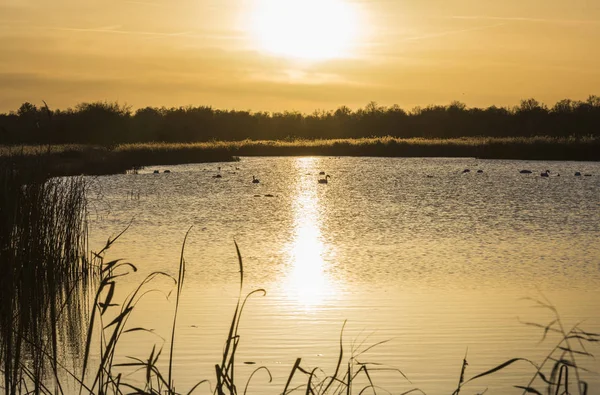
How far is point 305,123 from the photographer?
91.0 metres

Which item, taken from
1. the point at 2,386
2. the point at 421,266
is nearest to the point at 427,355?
the point at 2,386

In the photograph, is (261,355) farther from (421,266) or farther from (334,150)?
(334,150)

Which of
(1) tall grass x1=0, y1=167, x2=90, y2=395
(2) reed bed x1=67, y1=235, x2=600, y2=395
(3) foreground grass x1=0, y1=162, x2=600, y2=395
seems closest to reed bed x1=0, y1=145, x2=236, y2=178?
(1) tall grass x1=0, y1=167, x2=90, y2=395

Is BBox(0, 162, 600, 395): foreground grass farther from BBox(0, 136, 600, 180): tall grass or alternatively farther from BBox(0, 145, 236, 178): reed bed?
BBox(0, 136, 600, 180): tall grass

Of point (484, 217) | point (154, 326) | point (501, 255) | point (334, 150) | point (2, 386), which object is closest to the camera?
point (2, 386)

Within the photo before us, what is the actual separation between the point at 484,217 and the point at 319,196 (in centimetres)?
912

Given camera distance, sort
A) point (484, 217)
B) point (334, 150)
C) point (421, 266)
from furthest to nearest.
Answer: point (334, 150) < point (484, 217) < point (421, 266)

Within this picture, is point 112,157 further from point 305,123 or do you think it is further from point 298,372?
point 305,123

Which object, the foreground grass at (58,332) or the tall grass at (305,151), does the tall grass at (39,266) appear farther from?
the tall grass at (305,151)

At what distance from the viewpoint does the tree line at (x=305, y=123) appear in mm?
61119

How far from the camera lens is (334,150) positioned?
178ft

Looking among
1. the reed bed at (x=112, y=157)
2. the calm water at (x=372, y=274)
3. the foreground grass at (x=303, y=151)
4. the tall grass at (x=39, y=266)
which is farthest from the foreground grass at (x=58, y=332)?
the foreground grass at (x=303, y=151)

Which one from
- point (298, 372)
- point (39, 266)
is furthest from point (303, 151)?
point (298, 372)

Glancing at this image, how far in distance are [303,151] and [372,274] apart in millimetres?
46074
